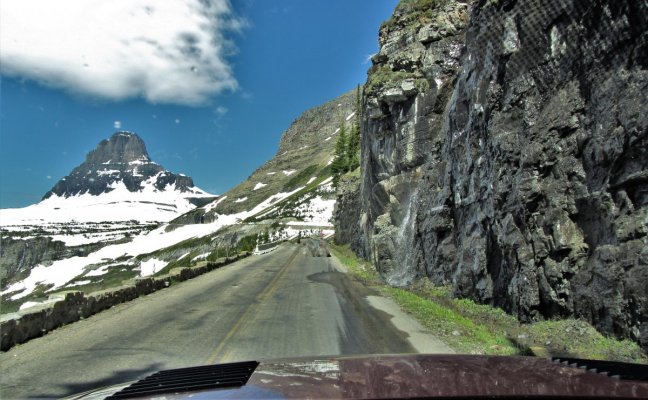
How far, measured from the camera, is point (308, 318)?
12516mm

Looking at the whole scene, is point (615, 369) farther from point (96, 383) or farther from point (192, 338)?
point (192, 338)

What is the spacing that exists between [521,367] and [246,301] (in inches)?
532

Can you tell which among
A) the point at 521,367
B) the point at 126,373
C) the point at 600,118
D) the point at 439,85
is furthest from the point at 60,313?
the point at 439,85

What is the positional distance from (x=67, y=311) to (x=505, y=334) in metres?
11.4

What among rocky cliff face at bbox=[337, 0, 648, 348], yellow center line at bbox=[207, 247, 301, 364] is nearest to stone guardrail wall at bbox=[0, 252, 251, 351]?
yellow center line at bbox=[207, 247, 301, 364]

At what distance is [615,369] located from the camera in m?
2.98

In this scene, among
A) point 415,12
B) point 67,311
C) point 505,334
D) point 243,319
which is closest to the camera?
point 505,334

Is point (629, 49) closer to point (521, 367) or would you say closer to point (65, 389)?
point (521, 367)

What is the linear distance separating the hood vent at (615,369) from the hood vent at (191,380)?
2.38 metres

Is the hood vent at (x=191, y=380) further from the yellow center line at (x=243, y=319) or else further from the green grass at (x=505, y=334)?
the green grass at (x=505, y=334)

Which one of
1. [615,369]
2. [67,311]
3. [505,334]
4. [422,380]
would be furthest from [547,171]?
[67,311]

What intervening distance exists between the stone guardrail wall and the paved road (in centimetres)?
26

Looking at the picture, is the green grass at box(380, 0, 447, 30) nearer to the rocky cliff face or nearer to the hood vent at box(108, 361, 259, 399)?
the rocky cliff face

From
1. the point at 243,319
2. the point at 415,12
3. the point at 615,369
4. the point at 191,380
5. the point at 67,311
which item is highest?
the point at 415,12
